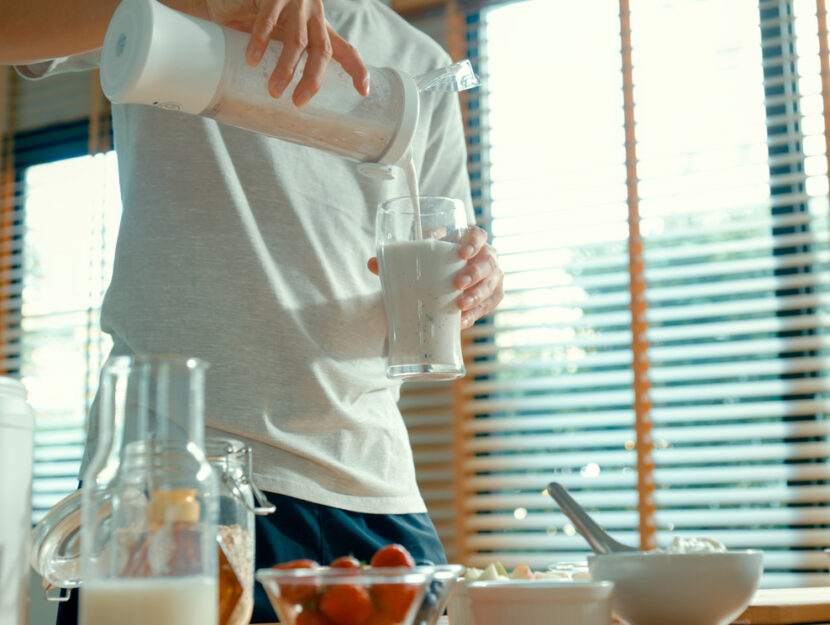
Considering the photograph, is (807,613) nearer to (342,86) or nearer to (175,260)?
(342,86)

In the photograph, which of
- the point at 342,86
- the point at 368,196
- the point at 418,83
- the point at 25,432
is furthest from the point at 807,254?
the point at 25,432

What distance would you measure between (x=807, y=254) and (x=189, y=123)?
158 cm

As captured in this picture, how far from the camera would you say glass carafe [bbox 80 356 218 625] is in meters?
0.56

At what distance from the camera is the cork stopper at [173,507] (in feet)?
1.93

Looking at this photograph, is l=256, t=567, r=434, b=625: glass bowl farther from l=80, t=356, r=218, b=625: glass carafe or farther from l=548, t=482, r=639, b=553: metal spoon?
l=548, t=482, r=639, b=553: metal spoon

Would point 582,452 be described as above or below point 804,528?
above

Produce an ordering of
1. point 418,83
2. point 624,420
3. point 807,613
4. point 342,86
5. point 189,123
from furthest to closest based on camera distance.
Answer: point 624,420 < point 189,123 < point 418,83 < point 342,86 < point 807,613

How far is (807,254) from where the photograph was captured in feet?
7.54

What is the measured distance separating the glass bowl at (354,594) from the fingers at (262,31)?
0.52 m

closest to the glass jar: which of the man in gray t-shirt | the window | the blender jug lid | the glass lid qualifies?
the glass lid

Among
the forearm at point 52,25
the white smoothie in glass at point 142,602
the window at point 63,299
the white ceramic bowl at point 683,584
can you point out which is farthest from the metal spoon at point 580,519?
the window at point 63,299

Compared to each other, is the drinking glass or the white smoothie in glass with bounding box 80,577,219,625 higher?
the drinking glass

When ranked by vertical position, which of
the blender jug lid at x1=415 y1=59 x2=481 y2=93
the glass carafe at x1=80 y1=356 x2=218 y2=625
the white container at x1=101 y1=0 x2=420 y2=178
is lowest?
the glass carafe at x1=80 y1=356 x2=218 y2=625

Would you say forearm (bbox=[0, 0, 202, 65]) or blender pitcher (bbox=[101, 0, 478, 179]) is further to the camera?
forearm (bbox=[0, 0, 202, 65])
